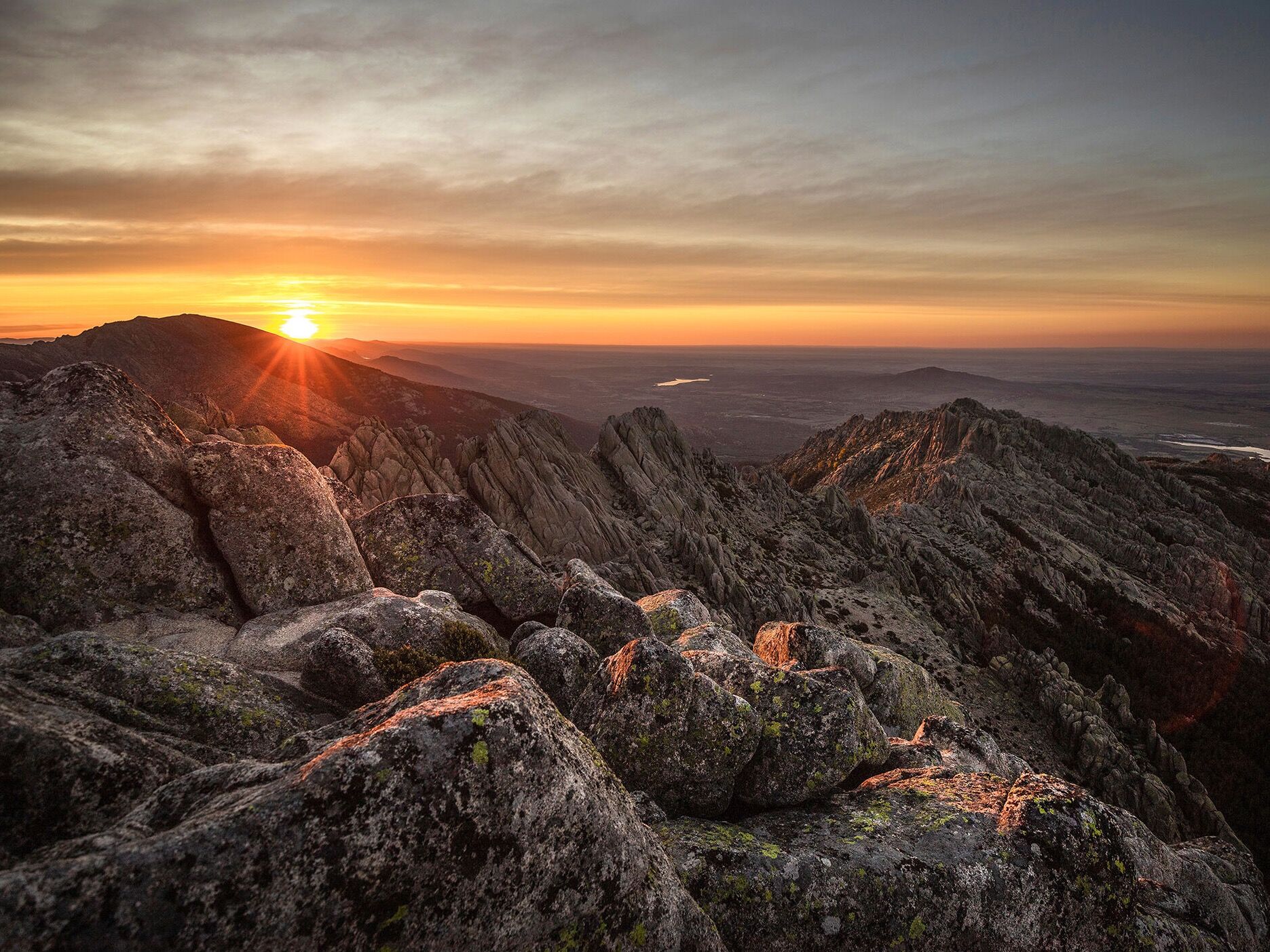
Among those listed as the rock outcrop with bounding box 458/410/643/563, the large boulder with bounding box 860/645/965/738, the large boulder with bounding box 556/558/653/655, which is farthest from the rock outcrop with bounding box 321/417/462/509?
the large boulder with bounding box 860/645/965/738

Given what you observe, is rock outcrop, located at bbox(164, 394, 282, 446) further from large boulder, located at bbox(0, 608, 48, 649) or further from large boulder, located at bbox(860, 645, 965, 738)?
large boulder, located at bbox(860, 645, 965, 738)

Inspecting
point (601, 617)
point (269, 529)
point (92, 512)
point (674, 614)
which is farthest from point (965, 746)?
point (92, 512)

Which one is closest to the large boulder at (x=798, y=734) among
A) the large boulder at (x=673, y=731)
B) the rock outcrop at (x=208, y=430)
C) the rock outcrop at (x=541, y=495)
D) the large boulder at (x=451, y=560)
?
the large boulder at (x=673, y=731)

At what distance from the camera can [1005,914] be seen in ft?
38.7

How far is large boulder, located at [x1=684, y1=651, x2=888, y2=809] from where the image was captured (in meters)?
15.0

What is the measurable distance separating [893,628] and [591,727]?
100 metres

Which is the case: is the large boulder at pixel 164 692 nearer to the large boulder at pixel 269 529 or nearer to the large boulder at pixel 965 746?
the large boulder at pixel 269 529

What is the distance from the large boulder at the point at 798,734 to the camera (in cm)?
1502

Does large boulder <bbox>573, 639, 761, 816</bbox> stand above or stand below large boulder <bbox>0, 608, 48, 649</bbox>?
below

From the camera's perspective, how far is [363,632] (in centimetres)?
1825

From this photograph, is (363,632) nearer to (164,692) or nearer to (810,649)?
(164,692)

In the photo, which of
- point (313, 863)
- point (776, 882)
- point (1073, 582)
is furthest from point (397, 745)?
point (1073, 582)

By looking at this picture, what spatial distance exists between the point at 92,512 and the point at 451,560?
40.4 feet

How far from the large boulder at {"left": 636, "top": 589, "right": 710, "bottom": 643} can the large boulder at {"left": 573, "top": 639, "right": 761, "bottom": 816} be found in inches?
413
